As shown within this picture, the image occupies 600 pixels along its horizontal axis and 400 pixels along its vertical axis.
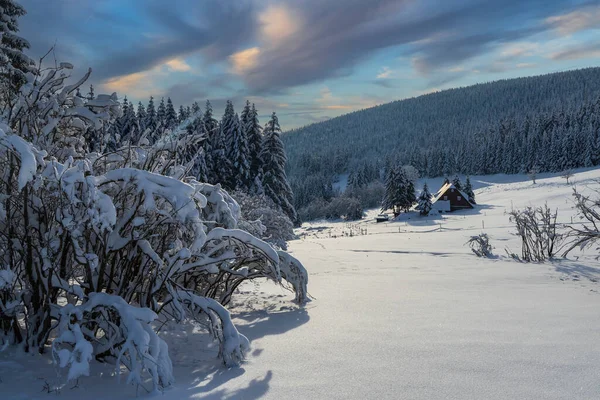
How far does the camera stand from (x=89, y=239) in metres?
3.51

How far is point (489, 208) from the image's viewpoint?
47.5 metres

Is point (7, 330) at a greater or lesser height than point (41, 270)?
lesser

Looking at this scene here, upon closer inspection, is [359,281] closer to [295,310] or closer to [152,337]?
[295,310]

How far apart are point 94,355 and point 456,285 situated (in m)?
5.82

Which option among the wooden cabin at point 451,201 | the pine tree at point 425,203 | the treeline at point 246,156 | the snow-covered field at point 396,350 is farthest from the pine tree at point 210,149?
the wooden cabin at point 451,201

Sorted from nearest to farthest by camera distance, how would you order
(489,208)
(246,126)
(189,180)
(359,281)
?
(189,180) → (359,281) → (246,126) → (489,208)

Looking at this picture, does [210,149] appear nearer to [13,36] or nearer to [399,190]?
[13,36]

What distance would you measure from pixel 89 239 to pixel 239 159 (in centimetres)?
2906

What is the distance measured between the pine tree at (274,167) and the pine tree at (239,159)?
148 cm

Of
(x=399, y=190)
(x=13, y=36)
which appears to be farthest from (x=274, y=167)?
(x=399, y=190)

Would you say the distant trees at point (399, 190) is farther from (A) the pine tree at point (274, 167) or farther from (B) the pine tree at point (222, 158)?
(B) the pine tree at point (222, 158)

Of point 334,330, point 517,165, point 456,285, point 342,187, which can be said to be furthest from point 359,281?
point 342,187

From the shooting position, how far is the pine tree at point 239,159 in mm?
32156

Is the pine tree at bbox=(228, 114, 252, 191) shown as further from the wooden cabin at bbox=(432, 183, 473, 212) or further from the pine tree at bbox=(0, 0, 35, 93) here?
the wooden cabin at bbox=(432, 183, 473, 212)
